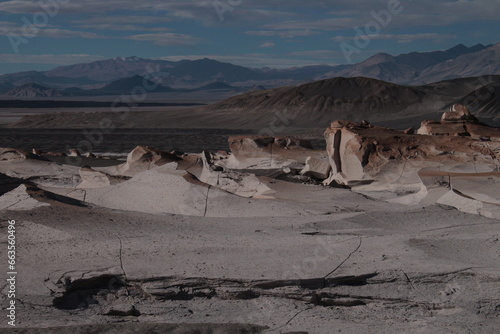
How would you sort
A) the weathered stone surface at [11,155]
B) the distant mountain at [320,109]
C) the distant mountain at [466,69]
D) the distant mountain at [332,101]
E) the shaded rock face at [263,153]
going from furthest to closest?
the distant mountain at [466,69] → the distant mountain at [332,101] → the distant mountain at [320,109] → the shaded rock face at [263,153] → the weathered stone surface at [11,155]

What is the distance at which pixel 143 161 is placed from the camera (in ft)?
41.1

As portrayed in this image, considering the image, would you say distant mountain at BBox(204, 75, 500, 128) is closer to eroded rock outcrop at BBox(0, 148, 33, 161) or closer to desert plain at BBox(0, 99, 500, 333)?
eroded rock outcrop at BBox(0, 148, 33, 161)

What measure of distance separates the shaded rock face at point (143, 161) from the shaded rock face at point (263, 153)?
178cm

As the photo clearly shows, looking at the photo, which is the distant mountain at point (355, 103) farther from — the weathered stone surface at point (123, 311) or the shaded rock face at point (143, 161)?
the weathered stone surface at point (123, 311)

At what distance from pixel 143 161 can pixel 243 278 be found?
25.9 ft

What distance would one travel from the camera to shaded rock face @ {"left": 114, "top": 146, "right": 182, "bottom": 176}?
40.8 feet

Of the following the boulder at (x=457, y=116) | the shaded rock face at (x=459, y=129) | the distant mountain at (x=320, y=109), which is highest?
the boulder at (x=457, y=116)

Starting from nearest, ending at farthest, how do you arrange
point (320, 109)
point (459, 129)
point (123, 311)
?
1. point (123, 311)
2. point (459, 129)
3. point (320, 109)

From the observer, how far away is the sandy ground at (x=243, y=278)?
15.3 feet

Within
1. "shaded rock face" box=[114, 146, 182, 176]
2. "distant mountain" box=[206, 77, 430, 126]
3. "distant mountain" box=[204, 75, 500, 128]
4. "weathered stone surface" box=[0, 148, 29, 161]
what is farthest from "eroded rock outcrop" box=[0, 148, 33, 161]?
"distant mountain" box=[206, 77, 430, 126]

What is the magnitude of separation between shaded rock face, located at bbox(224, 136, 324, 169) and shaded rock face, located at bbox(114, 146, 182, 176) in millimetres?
1783

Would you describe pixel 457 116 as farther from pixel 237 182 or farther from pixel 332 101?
pixel 332 101

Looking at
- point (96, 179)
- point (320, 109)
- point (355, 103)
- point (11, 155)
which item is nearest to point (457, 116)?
point (96, 179)

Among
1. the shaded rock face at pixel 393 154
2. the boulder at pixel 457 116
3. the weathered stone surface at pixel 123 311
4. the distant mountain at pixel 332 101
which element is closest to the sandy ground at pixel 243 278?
the weathered stone surface at pixel 123 311
